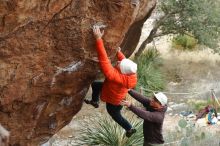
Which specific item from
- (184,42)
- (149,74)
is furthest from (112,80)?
(184,42)

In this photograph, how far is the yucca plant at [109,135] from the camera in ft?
38.2

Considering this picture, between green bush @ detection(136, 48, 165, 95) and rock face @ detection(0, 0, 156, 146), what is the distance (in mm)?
10031

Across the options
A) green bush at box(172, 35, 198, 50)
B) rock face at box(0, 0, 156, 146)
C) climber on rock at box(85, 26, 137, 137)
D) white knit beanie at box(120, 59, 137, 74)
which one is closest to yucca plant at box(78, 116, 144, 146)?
climber on rock at box(85, 26, 137, 137)

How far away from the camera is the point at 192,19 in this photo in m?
19.7

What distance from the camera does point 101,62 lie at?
7.35 m

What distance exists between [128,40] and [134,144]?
267 centimetres

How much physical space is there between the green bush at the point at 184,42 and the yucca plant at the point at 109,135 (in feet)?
39.7

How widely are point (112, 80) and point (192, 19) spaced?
1268cm

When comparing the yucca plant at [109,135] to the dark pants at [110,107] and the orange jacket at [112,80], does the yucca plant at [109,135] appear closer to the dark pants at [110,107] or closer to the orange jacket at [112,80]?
the dark pants at [110,107]

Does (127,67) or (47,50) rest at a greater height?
(47,50)

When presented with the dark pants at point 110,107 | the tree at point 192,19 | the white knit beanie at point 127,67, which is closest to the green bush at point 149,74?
the tree at point 192,19

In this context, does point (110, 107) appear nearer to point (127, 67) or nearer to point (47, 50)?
point (127, 67)

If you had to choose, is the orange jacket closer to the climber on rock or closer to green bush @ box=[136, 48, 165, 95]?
the climber on rock

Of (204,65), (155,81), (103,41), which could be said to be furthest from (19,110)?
(204,65)
